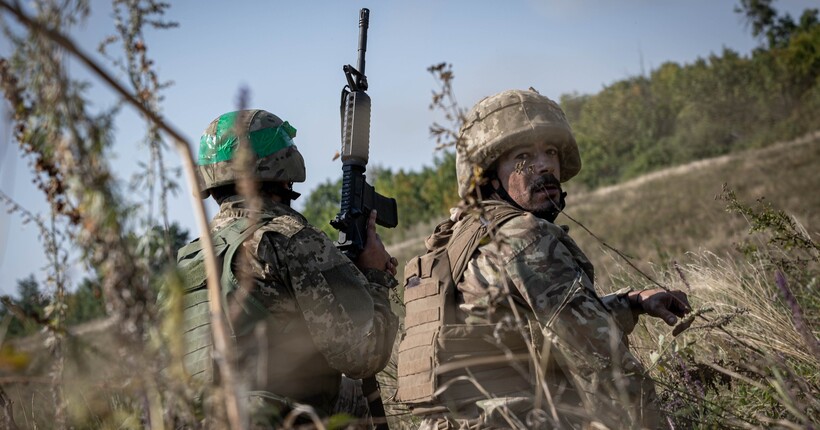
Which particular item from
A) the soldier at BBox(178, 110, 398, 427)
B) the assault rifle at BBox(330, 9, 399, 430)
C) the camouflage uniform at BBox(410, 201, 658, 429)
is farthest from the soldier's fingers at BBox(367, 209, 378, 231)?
the camouflage uniform at BBox(410, 201, 658, 429)

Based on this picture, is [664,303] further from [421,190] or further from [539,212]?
[421,190]

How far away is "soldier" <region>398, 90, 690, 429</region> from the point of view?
2998 millimetres

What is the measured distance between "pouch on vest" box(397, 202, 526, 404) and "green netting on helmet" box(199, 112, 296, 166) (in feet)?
3.77

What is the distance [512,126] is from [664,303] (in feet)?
3.40

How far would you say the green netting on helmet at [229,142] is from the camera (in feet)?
14.0

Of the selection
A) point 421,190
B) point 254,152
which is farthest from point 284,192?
point 421,190

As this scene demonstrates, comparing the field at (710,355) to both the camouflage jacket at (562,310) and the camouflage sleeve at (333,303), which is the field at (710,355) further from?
the camouflage sleeve at (333,303)

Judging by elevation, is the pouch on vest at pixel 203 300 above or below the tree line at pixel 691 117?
below

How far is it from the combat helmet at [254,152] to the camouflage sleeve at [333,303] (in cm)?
51

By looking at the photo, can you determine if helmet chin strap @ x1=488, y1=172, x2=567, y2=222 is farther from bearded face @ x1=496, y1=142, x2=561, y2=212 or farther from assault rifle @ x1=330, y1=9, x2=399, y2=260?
assault rifle @ x1=330, y1=9, x2=399, y2=260

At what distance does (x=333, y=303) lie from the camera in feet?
12.6

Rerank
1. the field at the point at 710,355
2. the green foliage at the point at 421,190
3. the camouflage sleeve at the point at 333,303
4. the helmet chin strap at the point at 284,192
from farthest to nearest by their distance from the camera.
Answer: the green foliage at the point at 421,190 < the helmet chin strap at the point at 284,192 < the camouflage sleeve at the point at 333,303 < the field at the point at 710,355

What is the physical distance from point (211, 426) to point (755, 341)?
2.83 m

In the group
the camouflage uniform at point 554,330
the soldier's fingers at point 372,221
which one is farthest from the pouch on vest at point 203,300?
the camouflage uniform at point 554,330
